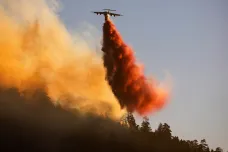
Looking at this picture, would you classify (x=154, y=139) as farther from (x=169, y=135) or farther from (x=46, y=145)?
(x=46, y=145)

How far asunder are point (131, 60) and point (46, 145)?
53063 millimetres

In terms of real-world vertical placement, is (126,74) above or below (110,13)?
below

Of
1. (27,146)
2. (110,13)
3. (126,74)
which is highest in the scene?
(110,13)

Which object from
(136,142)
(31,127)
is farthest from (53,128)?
(136,142)

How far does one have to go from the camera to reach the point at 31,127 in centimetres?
17050

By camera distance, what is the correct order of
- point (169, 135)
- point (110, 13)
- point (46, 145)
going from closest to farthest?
1. point (110, 13)
2. point (46, 145)
3. point (169, 135)

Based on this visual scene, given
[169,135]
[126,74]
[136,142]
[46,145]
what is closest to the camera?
[126,74]

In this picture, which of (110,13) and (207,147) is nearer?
(110,13)

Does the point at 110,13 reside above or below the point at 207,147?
above

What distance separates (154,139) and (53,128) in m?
40.9

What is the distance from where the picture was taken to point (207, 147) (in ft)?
595

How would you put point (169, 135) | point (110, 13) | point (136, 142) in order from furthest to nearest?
1. point (169, 135)
2. point (136, 142)
3. point (110, 13)

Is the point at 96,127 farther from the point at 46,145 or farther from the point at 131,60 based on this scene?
the point at 131,60

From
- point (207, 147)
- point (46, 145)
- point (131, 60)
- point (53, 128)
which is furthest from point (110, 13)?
point (207, 147)
